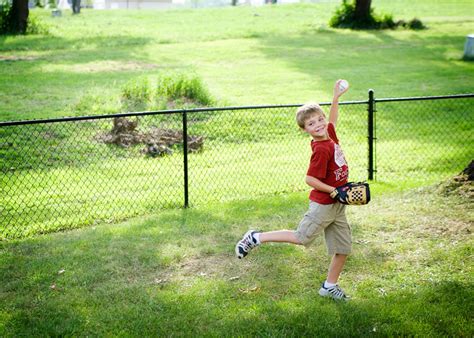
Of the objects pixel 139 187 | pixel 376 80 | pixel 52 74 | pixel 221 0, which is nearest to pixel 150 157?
pixel 139 187

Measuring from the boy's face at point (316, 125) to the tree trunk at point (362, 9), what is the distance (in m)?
23.4

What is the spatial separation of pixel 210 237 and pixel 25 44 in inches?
647

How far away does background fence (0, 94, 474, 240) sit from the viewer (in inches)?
322

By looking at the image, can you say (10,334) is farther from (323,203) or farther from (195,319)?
(323,203)

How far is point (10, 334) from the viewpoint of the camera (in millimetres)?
4691

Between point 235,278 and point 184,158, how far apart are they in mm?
2669

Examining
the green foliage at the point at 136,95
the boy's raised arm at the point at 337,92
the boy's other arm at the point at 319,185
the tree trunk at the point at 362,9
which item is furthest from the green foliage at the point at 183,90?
the tree trunk at the point at 362,9

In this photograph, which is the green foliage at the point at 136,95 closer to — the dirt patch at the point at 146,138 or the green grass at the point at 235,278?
the dirt patch at the point at 146,138

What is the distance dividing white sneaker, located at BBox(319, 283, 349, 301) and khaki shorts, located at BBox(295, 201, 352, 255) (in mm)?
329

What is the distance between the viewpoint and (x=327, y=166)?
16.5 feet

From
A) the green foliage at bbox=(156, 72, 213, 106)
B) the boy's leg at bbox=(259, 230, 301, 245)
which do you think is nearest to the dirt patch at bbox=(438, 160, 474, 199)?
the boy's leg at bbox=(259, 230, 301, 245)

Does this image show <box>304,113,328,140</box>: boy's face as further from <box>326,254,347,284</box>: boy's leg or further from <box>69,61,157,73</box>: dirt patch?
<box>69,61,157,73</box>: dirt patch

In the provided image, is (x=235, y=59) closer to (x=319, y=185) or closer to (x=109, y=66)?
(x=109, y=66)

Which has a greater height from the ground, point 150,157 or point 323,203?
point 323,203
